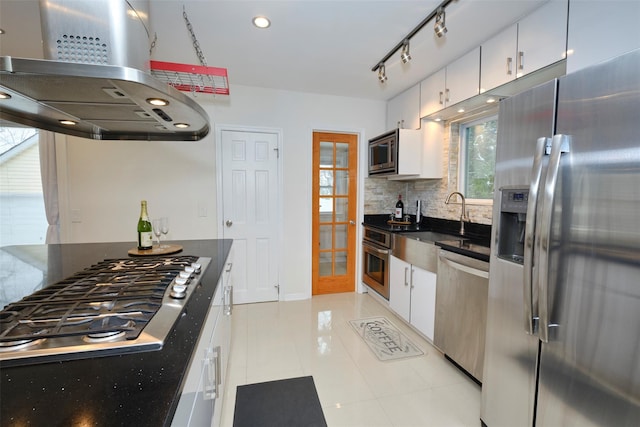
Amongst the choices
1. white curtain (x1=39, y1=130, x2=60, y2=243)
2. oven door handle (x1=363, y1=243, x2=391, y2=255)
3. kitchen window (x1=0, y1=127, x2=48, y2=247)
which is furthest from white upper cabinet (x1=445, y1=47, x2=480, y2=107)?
kitchen window (x1=0, y1=127, x2=48, y2=247)

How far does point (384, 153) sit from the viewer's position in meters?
Answer: 3.34

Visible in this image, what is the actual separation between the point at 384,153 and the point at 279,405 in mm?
2641

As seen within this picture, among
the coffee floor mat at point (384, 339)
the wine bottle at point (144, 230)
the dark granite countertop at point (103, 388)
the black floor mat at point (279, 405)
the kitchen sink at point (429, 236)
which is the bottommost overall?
the black floor mat at point (279, 405)

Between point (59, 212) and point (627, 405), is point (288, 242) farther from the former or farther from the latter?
point (627, 405)

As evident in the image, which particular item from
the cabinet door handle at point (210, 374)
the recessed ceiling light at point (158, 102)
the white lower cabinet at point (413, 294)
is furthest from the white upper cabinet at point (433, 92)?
the cabinet door handle at point (210, 374)

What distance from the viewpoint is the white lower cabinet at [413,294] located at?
246 centimetres

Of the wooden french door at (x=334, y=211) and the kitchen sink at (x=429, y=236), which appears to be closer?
the kitchen sink at (x=429, y=236)

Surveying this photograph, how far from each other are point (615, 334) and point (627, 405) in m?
0.23

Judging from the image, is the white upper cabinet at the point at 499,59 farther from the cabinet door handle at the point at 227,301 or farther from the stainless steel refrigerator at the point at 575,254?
the cabinet door handle at the point at 227,301

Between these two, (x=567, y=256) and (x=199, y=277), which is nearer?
(x=567, y=256)

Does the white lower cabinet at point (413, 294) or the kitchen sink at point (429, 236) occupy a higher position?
the kitchen sink at point (429, 236)

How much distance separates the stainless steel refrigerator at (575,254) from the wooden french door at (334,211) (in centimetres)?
236

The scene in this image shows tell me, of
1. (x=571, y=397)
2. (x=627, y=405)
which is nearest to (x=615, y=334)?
(x=627, y=405)

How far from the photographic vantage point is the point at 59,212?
2.86m
